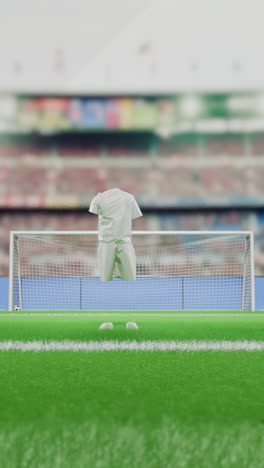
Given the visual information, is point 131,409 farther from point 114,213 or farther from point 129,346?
point 114,213

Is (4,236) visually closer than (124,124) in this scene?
Yes

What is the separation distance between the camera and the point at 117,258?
5.95m

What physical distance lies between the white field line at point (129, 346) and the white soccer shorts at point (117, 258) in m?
1.77

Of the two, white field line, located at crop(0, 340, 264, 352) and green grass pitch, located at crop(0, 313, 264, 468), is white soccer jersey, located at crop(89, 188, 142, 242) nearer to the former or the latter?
white field line, located at crop(0, 340, 264, 352)

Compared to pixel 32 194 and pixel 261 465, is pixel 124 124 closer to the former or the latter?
pixel 32 194

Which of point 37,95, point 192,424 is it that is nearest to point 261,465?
point 192,424

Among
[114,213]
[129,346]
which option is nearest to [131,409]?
[129,346]

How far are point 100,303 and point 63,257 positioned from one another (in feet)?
25.7

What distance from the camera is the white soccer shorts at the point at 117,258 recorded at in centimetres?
586

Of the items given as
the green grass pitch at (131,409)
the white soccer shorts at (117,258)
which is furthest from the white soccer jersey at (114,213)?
the green grass pitch at (131,409)

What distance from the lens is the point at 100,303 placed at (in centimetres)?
1266

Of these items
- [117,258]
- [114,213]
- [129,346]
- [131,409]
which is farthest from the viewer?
[117,258]

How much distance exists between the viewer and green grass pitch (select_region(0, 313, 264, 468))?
1.35m

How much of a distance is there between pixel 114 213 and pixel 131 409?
160 inches
